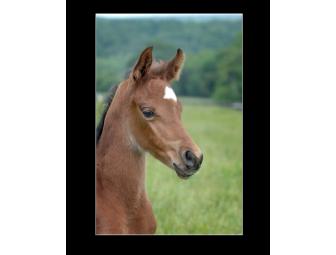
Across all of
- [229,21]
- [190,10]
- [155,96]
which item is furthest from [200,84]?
[155,96]

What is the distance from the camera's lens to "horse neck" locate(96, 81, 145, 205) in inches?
130

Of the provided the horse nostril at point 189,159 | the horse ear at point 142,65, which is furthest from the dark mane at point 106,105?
the horse nostril at point 189,159

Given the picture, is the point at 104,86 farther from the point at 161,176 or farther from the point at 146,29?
the point at 161,176

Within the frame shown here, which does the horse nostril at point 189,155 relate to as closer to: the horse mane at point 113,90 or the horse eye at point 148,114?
the horse eye at point 148,114

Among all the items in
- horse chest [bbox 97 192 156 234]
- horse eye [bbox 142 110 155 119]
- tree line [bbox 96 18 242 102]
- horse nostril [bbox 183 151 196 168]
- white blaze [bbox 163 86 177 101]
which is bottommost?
horse chest [bbox 97 192 156 234]

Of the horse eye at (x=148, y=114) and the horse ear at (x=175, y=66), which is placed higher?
the horse ear at (x=175, y=66)

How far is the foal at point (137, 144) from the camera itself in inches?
124

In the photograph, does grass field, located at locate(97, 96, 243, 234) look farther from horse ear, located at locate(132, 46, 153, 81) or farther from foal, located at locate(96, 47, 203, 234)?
horse ear, located at locate(132, 46, 153, 81)

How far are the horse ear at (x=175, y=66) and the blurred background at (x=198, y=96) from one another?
0.97ft

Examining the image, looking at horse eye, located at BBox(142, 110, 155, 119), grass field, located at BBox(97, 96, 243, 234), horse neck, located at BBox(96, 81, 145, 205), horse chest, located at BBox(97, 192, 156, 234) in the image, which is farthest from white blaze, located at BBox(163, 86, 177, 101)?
horse chest, located at BBox(97, 192, 156, 234)

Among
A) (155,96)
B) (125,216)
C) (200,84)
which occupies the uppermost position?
(200,84)

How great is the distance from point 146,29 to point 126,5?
0.89 m
